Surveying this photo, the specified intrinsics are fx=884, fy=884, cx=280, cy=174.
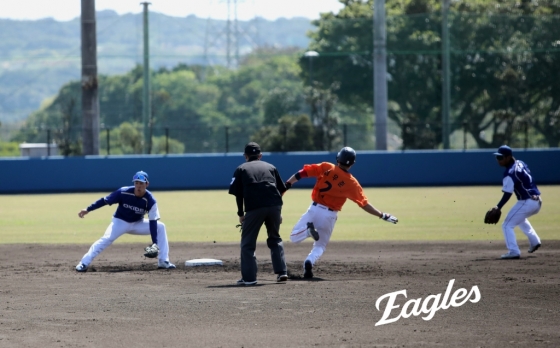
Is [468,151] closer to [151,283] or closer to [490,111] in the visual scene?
[490,111]

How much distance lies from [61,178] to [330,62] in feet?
79.3

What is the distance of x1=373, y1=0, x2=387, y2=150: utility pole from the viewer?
34.2m

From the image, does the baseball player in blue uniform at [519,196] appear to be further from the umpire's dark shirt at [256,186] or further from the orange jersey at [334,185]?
the umpire's dark shirt at [256,186]

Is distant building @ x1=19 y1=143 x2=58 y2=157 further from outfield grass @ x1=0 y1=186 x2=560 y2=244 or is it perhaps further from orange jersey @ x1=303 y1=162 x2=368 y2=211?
orange jersey @ x1=303 y1=162 x2=368 y2=211

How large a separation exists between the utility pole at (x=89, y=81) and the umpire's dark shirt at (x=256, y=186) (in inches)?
931

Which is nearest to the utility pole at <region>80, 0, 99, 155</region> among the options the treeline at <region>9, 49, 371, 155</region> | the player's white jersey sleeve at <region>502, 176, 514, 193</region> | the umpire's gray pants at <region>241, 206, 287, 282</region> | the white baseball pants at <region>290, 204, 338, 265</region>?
the treeline at <region>9, 49, 371, 155</region>

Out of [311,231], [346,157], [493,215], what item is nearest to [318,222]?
[311,231]

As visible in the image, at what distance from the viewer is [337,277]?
1198cm

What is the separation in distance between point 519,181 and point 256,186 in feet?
15.6

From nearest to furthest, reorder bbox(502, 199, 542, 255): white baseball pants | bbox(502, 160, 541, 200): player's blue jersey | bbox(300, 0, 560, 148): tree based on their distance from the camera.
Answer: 1. bbox(502, 160, 541, 200): player's blue jersey
2. bbox(502, 199, 542, 255): white baseball pants
3. bbox(300, 0, 560, 148): tree

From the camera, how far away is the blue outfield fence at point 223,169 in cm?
3244

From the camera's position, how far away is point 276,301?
9.88m

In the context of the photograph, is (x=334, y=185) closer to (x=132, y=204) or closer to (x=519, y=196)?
(x=132, y=204)

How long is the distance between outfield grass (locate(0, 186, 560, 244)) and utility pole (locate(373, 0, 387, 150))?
166 inches
